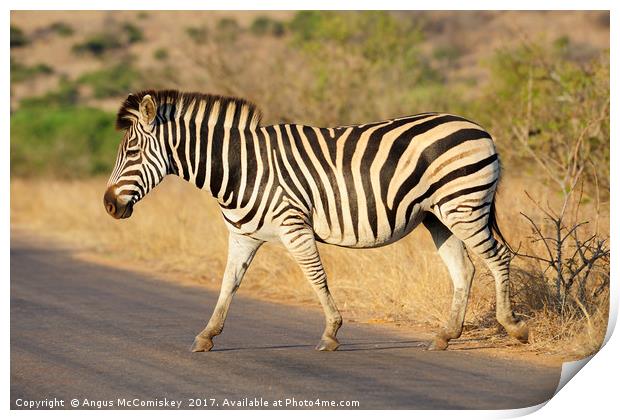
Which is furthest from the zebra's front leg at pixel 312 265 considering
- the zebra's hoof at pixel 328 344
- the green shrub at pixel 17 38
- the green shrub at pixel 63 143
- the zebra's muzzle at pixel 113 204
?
the green shrub at pixel 17 38

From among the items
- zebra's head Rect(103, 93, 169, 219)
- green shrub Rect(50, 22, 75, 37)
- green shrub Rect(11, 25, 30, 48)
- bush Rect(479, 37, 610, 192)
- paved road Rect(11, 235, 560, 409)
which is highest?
green shrub Rect(50, 22, 75, 37)

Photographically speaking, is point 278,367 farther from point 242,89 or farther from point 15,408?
point 242,89

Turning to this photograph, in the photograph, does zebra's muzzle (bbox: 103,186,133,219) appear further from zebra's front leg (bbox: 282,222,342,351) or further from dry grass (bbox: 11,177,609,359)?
dry grass (bbox: 11,177,609,359)

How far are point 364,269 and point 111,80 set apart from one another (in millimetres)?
32541

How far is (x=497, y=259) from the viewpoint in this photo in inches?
324

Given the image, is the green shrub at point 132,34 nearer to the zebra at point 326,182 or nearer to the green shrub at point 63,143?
the green shrub at point 63,143

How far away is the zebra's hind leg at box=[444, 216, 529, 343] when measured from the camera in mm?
8102

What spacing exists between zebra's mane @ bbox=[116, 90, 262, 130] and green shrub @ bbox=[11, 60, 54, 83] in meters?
38.4

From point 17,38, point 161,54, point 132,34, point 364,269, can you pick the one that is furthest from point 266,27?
point 364,269

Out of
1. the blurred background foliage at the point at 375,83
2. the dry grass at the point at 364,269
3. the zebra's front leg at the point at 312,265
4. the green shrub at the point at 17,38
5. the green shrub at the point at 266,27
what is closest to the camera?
the zebra's front leg at the point at 312,265

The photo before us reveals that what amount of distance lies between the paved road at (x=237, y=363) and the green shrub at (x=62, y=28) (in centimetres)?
3832

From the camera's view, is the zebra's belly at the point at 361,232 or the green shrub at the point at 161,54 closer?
the zebra's belly at the point at 361,232

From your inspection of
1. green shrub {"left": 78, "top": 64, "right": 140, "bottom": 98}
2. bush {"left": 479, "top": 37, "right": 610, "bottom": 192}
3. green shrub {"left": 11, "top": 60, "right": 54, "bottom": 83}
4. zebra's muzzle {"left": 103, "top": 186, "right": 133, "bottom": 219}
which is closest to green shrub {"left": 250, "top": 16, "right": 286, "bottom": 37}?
green shrub {"left": 78, "top": 64, "right": 140, "bottom": 98}

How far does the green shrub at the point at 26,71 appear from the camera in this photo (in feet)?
149
